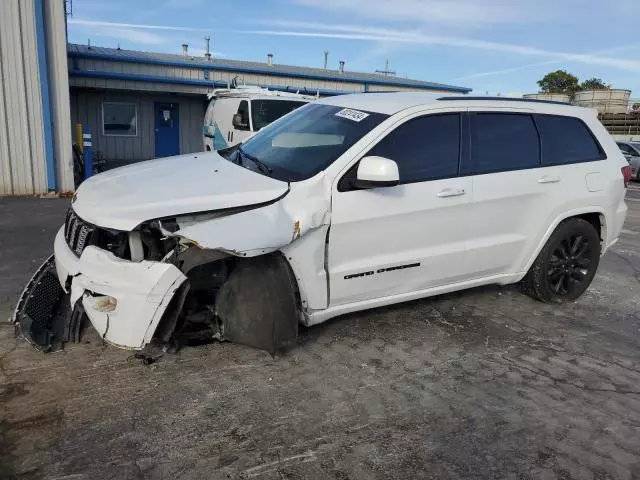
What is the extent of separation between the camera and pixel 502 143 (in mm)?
4469

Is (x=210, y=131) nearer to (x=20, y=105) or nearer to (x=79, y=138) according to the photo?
(x=79, y=138)

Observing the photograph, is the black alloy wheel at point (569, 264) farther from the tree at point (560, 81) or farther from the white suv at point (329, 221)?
the tree at point (560, 81)

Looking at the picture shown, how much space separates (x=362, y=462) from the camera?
106 inches

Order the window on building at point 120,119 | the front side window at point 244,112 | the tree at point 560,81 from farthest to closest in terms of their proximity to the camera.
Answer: the tree at point 560,81 < the window on building at point 120,119 < the front side window at point 244,112

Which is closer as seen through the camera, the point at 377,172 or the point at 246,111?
the point at 377,172

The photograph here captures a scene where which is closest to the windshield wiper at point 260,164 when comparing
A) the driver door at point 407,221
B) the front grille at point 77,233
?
the driver door at point 407,221

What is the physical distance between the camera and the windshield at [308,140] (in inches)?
149

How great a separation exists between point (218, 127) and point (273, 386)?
981 cm

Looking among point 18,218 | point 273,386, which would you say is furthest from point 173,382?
point 18,218

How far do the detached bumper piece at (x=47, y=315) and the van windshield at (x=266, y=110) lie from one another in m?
7.59

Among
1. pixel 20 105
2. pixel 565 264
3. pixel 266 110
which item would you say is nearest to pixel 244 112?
pixel 266 110

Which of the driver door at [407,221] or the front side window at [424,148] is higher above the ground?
the front side window at [424,148]

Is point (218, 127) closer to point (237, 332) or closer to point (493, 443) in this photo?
point (237, 332)

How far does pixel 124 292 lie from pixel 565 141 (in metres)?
4.07
